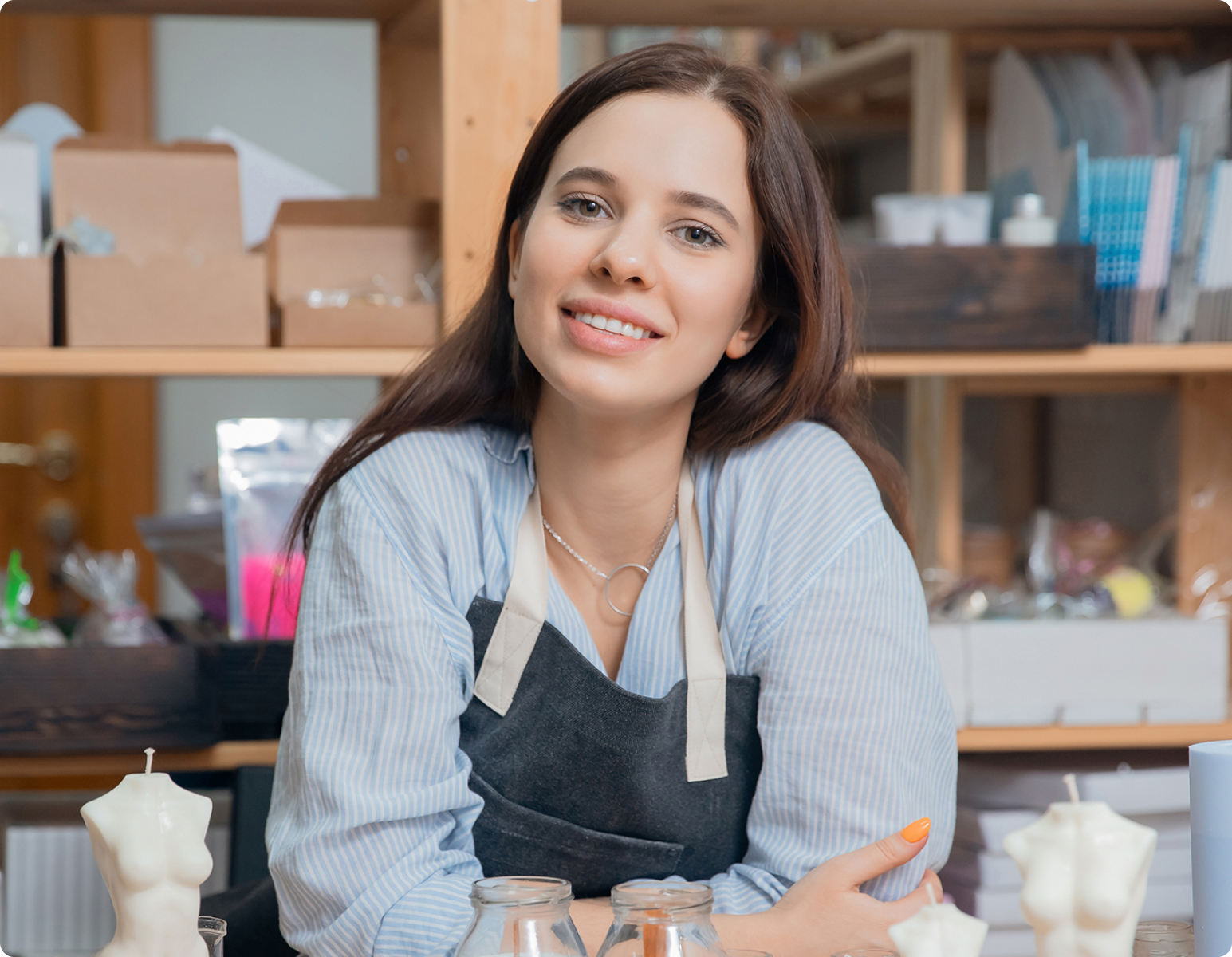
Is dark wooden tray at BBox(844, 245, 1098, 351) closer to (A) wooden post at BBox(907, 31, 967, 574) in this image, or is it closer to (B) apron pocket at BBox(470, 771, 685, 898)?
(A) wooden post at BBox(907, 31, 967, 574)

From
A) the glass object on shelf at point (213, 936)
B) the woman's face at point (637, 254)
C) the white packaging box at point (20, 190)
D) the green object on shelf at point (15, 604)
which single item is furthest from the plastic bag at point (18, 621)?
the glass object on shelf at point (213, 936)

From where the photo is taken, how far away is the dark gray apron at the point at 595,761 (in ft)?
3.51

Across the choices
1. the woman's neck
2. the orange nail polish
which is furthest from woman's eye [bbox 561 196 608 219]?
the orange nail polish

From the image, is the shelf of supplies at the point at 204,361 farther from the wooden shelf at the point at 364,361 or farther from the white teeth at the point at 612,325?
the white teeth at the point at 612,325

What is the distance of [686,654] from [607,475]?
18cm

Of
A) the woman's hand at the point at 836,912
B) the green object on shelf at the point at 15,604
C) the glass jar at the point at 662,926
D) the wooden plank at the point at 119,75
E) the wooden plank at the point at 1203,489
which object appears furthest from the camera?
the wooden plank at the point at 119,75

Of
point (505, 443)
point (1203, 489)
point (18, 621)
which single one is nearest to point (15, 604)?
point (18, 621)

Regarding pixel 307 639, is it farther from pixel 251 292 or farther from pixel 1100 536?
pixel 1100 536

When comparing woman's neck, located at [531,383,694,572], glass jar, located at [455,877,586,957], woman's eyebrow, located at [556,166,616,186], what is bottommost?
glass jar, located at [455,877,586,957]

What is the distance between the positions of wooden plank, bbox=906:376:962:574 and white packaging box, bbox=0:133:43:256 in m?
1.29

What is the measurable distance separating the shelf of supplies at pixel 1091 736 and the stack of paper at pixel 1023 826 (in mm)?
46

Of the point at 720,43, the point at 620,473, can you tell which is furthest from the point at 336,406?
the point at 620,473

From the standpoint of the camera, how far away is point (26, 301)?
1434 mm

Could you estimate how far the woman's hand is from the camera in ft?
2.91
